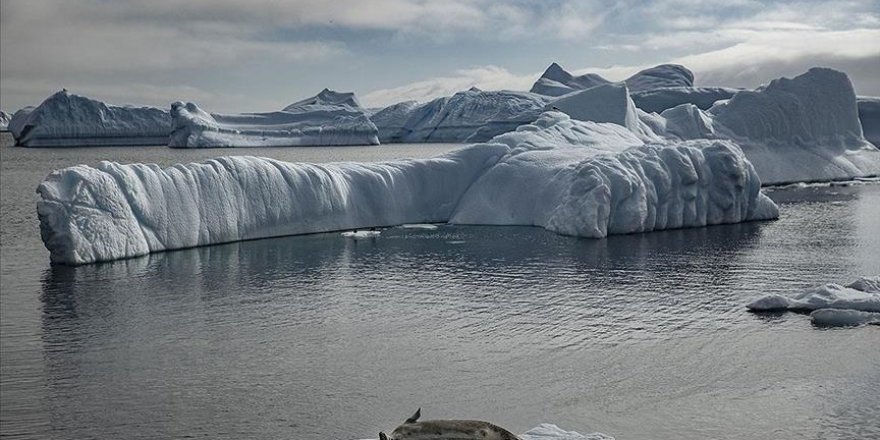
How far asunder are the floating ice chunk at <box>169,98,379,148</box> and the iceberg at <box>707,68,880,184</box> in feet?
147

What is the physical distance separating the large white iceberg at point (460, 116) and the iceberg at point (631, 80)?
938 centimetres

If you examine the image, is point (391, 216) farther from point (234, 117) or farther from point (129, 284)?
point (234, 117)

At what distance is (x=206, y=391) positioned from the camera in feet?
31.1

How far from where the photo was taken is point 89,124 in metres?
79.9

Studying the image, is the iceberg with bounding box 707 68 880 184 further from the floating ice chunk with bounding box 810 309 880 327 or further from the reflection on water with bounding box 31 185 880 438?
the floating ice chunk with bounding box 810 309 880 327

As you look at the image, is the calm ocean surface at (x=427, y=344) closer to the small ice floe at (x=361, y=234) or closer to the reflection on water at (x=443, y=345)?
the reflection on water at (x=443, y=345)

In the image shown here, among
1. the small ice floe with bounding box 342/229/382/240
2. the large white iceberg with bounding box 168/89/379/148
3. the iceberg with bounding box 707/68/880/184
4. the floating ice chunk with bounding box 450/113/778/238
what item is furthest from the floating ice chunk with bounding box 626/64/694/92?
the small ice floe with bounding box 342/229/382/240

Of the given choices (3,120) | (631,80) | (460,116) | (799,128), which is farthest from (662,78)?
(3,120)

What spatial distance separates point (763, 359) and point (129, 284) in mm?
10712

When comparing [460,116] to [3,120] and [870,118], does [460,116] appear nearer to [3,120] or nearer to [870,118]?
[870,118]

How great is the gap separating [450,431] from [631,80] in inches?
3233

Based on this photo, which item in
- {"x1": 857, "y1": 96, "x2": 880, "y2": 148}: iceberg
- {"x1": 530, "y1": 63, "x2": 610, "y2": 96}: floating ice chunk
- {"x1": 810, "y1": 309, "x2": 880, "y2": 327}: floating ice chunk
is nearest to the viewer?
{"x1": 810, "y1": 309, "x2": 880, "y2": 327}: floating ice chunk

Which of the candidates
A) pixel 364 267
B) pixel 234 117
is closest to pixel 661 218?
pixel 364 267

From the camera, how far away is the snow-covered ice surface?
79438 mm
